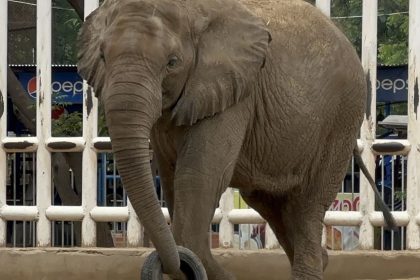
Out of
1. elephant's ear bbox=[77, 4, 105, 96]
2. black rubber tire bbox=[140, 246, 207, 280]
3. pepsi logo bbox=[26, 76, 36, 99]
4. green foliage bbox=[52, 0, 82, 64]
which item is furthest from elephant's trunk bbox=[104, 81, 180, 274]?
green foliage bbox=[52, 0, 82, 64]

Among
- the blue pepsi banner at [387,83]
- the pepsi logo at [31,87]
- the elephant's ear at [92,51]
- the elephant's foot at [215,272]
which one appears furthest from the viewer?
the blue pepsi banner at [387,83]

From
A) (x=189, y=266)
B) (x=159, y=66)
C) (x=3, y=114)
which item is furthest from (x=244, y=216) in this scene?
(x=159, y=66)

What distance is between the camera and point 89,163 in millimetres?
7934

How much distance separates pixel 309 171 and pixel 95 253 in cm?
183

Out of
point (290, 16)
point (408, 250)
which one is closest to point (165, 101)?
point (290, 16)

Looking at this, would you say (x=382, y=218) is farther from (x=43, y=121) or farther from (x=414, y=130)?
(x=43, y=121)

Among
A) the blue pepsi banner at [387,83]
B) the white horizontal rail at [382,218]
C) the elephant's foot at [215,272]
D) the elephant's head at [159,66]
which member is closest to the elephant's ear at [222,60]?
the elephant's head at [159,66]

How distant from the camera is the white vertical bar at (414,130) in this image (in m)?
7.86

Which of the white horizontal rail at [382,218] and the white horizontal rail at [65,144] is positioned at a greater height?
the white horizontal rail at [65,144]

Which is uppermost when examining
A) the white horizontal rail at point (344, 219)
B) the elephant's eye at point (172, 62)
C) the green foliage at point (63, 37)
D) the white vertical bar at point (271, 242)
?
the green foliage at point (63, 37)

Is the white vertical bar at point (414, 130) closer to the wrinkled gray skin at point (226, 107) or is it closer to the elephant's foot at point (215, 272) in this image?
the wrinkled gray skin at point (226, 107)

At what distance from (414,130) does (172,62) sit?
10.2ft

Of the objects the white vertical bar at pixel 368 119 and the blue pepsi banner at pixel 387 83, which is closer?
the white vertical bar at pixel 368 119

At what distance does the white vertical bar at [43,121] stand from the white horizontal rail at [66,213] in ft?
0.16
